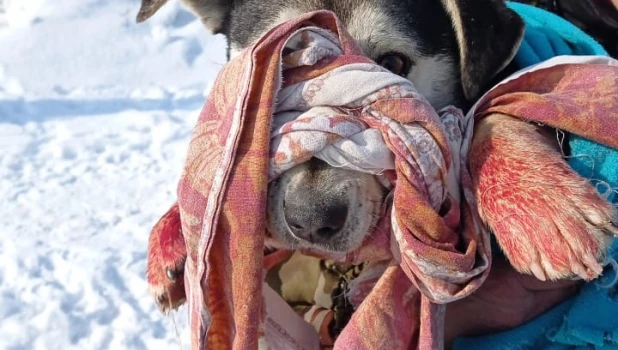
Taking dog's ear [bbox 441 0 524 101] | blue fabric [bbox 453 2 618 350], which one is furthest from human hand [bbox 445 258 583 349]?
dog's ear [bbox 441 0 524 101]

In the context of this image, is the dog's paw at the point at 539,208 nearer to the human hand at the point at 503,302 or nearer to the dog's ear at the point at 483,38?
the human hand at the point at 503,302

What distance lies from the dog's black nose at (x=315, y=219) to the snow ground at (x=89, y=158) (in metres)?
1.52

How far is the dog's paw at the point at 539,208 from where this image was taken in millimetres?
1316

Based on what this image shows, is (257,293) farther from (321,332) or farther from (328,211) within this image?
(321,332)

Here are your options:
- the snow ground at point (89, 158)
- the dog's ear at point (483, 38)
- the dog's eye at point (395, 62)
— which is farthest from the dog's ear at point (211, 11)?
the dog's ear at point (483, 38)

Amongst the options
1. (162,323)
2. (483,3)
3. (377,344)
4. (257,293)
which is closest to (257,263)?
(257,293)

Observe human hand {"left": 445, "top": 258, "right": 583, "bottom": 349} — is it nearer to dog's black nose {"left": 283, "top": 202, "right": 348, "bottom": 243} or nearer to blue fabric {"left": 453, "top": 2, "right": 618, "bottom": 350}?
blue fabric {"left": 453, "top": 2, "right": 618, "bottom": 350}

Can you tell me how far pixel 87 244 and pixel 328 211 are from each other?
267 centimetres

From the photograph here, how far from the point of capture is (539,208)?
1366 millimetres

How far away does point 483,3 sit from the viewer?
2.12 meters

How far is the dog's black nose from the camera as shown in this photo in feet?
4.95

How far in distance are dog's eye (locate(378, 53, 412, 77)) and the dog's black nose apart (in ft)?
2.21

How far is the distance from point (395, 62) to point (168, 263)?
0.86 metres

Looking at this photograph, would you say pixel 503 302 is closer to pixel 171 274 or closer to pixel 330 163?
pixel 330 163
